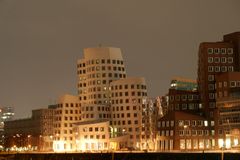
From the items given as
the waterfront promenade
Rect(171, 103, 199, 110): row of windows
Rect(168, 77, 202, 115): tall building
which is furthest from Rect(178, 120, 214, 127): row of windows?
the waterfront promenade

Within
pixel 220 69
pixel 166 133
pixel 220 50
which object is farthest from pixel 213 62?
pixel 166 133

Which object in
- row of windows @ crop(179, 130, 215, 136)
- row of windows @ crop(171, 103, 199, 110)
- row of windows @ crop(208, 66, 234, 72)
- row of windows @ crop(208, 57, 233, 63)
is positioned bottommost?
row of windows @ crop(179, 130, 215, 136)

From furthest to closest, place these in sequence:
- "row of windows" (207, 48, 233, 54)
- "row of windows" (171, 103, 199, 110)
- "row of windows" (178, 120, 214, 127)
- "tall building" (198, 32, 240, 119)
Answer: "row of windows" (171, 103, 199, 110) → "row of windows" (207, 48, 233, 54) → "tall building" (198, 32, 240, 119) → "row of windows" (178, 120, 214, 127)

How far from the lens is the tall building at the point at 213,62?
170750 mm

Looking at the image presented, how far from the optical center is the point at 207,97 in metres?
171

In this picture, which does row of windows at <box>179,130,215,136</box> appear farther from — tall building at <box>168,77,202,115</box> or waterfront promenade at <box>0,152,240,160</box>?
waterfront promenade at <box>0,152,240,160</box>

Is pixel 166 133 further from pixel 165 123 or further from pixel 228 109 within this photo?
pixel 228 109

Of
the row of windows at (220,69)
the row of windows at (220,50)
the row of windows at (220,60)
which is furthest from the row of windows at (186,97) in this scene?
the row of windows at (220,50)

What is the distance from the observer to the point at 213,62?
6801 inches

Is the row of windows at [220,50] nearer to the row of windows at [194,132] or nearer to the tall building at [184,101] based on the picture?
the tall building at [184,101]

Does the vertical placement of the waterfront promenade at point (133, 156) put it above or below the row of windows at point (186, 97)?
below

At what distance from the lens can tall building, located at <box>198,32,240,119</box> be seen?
170750mm

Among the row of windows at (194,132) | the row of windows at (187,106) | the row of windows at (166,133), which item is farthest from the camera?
the row of windows at (187,106)

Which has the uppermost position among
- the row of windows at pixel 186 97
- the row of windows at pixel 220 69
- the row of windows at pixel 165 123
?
the row of windows at pixel 220 69
